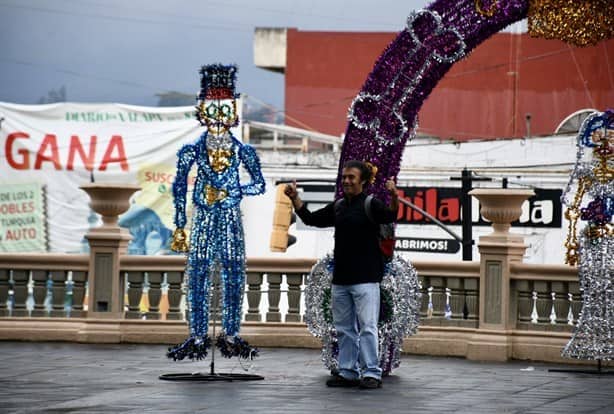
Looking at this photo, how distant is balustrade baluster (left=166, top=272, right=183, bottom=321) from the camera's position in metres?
15.0

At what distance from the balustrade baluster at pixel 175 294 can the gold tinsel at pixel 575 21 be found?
5.20 m

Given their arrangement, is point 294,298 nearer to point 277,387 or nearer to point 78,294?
point 78,294

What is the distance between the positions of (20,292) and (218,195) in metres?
4.84

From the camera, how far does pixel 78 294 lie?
607 inches

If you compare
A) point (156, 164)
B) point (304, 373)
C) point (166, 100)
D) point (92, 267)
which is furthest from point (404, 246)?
point (166, 100)

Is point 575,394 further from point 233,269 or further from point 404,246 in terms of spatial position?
point 404,246

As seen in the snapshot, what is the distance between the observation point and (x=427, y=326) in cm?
1458

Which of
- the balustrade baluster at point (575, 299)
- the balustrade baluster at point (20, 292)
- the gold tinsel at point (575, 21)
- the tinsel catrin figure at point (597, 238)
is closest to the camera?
the gold tinsel at point (575, 21)

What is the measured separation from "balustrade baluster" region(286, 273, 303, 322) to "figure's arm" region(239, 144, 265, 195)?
11.3ft

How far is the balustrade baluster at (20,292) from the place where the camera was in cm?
1557

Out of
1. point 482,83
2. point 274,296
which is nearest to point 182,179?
point 274,296

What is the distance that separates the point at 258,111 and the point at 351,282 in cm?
3277

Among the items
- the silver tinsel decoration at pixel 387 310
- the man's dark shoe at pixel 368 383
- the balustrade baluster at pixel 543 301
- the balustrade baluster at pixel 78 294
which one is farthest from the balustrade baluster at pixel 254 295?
the man's dark shoe at pixel 368 383

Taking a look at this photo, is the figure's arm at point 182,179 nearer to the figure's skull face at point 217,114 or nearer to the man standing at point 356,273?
the figure's skull face at point 217,114
